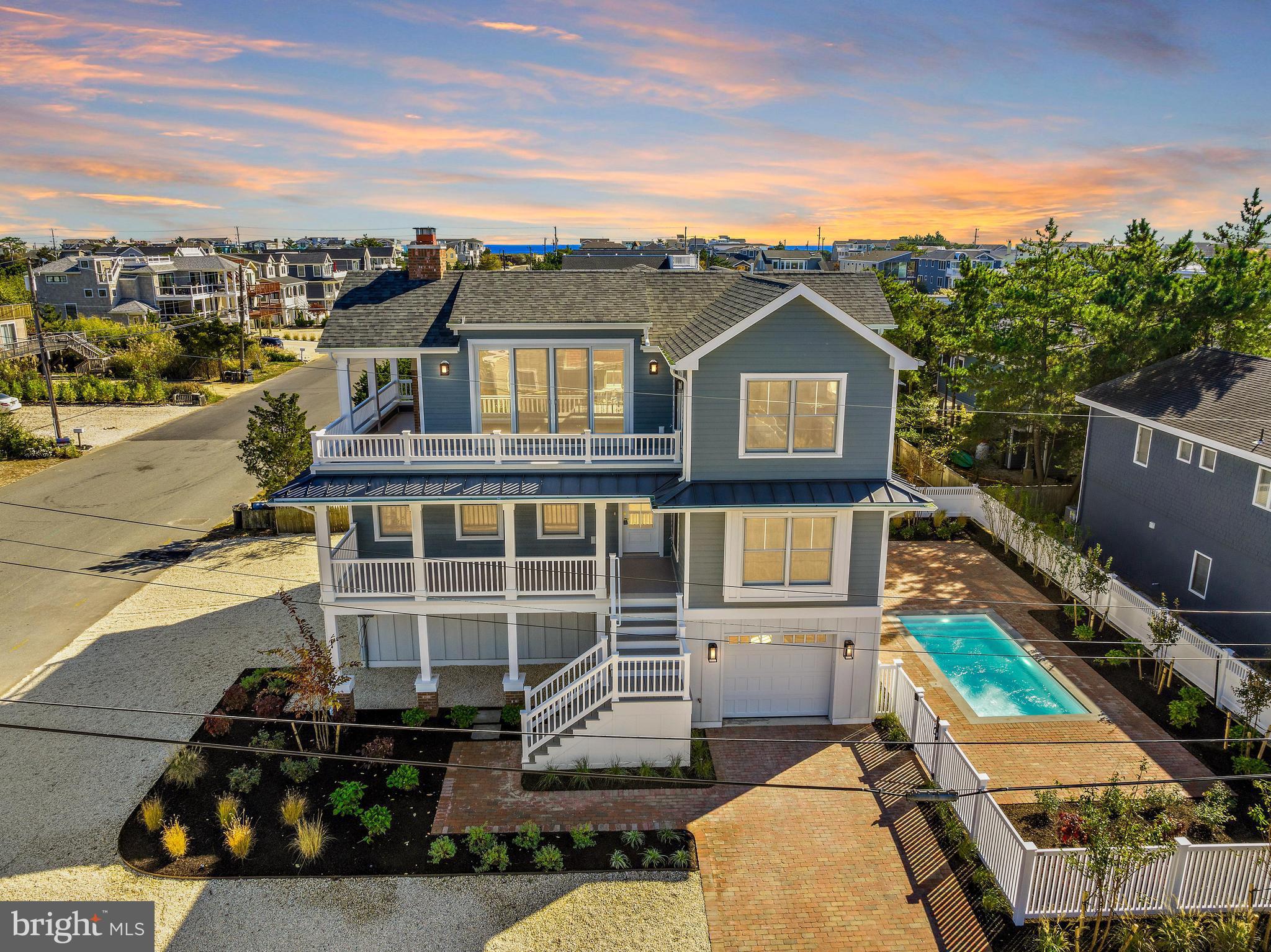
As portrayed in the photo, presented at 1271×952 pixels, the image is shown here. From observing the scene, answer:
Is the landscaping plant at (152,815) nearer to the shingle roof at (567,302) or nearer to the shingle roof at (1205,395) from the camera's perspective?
the shingle roof at (567,302)

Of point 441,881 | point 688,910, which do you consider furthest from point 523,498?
point 688,910

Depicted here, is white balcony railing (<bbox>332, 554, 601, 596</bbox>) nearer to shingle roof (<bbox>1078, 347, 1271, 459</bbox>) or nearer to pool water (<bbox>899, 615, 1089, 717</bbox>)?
pool water (<bbox>899, 615, 1089, 717</bbox>)

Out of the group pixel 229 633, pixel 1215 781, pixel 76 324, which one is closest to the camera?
pixel 1215 781

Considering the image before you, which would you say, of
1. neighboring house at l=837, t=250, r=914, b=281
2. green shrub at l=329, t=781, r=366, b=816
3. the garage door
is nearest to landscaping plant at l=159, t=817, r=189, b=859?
green shrub at l=329, t=781, r=366, b=816

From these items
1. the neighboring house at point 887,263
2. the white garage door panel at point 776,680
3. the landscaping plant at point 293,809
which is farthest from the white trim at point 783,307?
the neighboring house at point 887,263

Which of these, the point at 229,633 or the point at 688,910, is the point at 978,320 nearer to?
the point at 688,910
